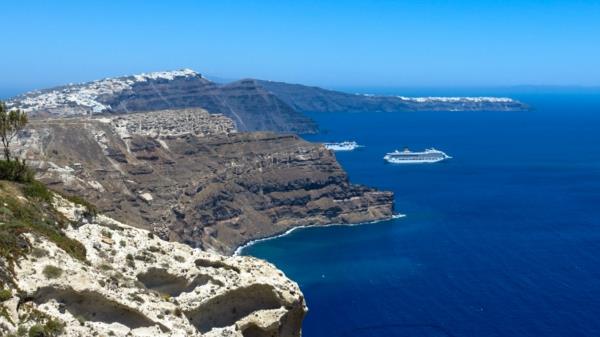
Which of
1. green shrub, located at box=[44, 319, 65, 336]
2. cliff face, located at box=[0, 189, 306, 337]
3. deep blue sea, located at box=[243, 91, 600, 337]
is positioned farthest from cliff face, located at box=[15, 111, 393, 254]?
green shrub, located at box=[44, 319, 65, 336]

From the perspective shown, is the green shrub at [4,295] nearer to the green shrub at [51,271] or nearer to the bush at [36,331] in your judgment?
the bush at [36,331]

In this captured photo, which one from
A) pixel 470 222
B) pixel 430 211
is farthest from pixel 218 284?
pixel 430 211

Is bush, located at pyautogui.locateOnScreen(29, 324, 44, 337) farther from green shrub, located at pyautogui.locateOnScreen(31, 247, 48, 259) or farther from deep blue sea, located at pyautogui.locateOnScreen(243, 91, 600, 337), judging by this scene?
deep blue sea, located at pyautogui.locateOnScreen(243, 91, 600, 337)

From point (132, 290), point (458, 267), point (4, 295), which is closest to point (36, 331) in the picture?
point (4, 295)

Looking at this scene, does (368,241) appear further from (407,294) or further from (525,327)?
(525,327)

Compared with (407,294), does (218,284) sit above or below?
above

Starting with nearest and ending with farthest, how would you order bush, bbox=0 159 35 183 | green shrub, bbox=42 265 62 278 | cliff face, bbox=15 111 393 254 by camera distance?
green shrub, bbox=42 265 62 278, bush, bbox=0 159 35 183, cliff face, bbox=15 111 393 254
